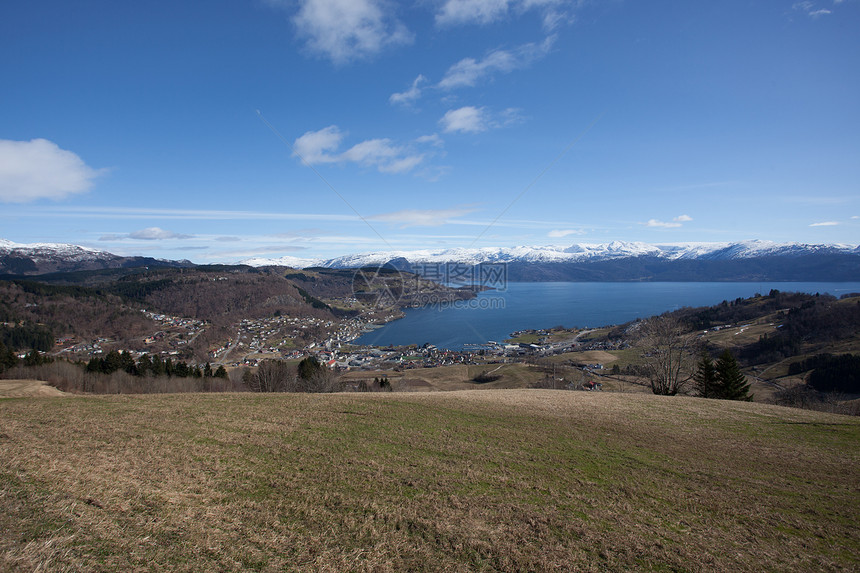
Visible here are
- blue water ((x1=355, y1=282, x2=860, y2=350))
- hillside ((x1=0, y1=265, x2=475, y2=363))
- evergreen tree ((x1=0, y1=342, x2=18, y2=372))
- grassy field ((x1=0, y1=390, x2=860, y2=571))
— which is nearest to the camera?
grassy field ((x1=0, y1=390, x2=860, y2=571))

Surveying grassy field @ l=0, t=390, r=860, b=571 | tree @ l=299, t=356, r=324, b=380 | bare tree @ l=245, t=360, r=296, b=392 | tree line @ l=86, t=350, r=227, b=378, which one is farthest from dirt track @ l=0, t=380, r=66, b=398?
tree @ l=299, t=356, r=324, b=380

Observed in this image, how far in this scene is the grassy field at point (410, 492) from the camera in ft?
17.6

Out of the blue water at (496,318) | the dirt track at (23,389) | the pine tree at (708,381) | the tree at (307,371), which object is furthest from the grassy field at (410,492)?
the blue water at (496,318)

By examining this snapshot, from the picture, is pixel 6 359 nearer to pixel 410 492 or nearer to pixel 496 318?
pixel 410 492

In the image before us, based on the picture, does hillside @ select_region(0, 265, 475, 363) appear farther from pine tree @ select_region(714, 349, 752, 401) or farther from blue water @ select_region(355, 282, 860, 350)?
pine tree @ select_region(714, 349, 752, 401)

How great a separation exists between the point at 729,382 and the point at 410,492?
2870 cm

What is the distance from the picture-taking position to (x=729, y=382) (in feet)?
86.0

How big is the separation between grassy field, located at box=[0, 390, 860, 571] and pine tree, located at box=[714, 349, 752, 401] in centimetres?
1295

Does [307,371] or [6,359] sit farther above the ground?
[6,359]

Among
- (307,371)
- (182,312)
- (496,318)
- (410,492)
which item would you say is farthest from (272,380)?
(496,318)

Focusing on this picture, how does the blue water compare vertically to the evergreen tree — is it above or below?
below

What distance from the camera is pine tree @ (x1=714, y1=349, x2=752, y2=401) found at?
26.0 m

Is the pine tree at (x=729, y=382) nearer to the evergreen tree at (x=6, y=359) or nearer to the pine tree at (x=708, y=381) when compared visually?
the pine tree at (x=708, y=381)

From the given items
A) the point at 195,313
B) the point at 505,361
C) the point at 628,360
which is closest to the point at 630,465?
the point at 505,361
